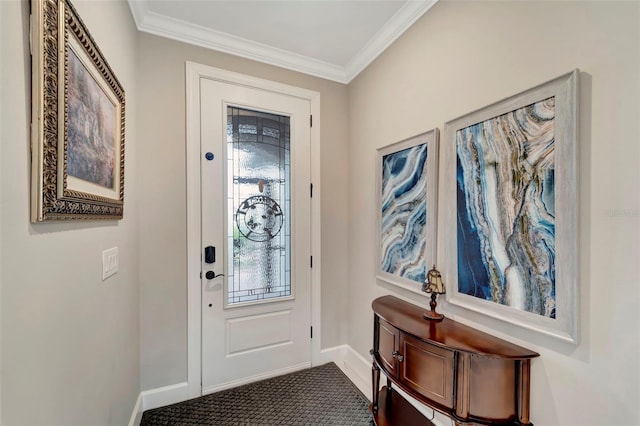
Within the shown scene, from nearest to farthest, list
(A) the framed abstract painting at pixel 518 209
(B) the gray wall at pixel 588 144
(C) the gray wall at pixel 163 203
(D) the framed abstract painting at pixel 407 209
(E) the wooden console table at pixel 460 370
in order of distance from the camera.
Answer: (B) the gray wall at pixel 588 144, (A) the framed abstract painting at pixel 518 209, (E) the wooden console table at pixel 460 370, (D) the framed abstract painting at pixel 407 209, (C) the gray wall at pixel 163 203

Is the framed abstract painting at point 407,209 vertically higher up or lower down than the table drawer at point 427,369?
higher up

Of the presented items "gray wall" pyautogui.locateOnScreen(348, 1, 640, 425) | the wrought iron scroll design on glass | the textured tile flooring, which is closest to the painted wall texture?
"gray wall" pyautogui.locateOnScreen(348, 1, 640, 425)

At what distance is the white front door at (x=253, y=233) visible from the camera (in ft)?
7.03

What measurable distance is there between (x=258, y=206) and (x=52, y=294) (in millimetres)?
1515

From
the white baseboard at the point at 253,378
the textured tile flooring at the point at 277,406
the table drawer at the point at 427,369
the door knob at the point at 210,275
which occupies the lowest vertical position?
the textured tile flooring at the point at 277,406

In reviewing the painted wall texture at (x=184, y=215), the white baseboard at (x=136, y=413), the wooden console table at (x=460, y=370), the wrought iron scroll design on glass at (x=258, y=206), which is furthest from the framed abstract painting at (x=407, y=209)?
the white baseboard at (x=136, y=413)

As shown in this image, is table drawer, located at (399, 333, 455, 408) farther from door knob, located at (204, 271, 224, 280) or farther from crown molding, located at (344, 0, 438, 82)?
crown molding, located at (344, 0, 438, 82)

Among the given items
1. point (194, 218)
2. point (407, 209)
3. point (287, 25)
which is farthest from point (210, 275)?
point (287, 25)

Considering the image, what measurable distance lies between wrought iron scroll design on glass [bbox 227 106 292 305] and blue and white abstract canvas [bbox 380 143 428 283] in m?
0.84

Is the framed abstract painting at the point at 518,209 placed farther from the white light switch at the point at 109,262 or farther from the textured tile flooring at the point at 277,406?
the white light switch at the point at 109,262

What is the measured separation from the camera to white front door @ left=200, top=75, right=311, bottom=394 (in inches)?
84.4

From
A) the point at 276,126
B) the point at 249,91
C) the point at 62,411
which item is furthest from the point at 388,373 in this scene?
the point at 249,91

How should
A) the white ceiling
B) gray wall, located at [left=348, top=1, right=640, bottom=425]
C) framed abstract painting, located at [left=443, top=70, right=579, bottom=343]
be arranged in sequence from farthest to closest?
the white ceiling → framed abstract painting, located at [left=443, top=70, right=579, bottom=343] → gray wall, located at [left=348, top=1, right=640, bottom=425]

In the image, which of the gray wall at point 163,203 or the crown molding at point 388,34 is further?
the gray wall at point 163,203
